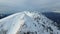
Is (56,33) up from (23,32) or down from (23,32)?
down

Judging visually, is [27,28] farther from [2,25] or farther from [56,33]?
[56,33]

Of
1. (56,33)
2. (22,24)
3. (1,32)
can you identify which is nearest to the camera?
(1,32)

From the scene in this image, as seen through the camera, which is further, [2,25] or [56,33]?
[56,33]

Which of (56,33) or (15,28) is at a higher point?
(15,28)

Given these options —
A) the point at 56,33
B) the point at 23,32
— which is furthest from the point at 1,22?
the point at 56,33

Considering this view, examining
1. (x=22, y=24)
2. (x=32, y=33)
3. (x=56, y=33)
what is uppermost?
(x=22, y=24)

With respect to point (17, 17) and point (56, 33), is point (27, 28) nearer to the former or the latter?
point (17, 17)

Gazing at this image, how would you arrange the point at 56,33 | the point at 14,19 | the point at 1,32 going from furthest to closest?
the point at 56,33, the point at 14,19, the point at 1,32

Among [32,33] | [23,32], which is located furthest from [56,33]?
[23,32]

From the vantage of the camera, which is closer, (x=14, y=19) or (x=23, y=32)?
(x=23, y=32)
